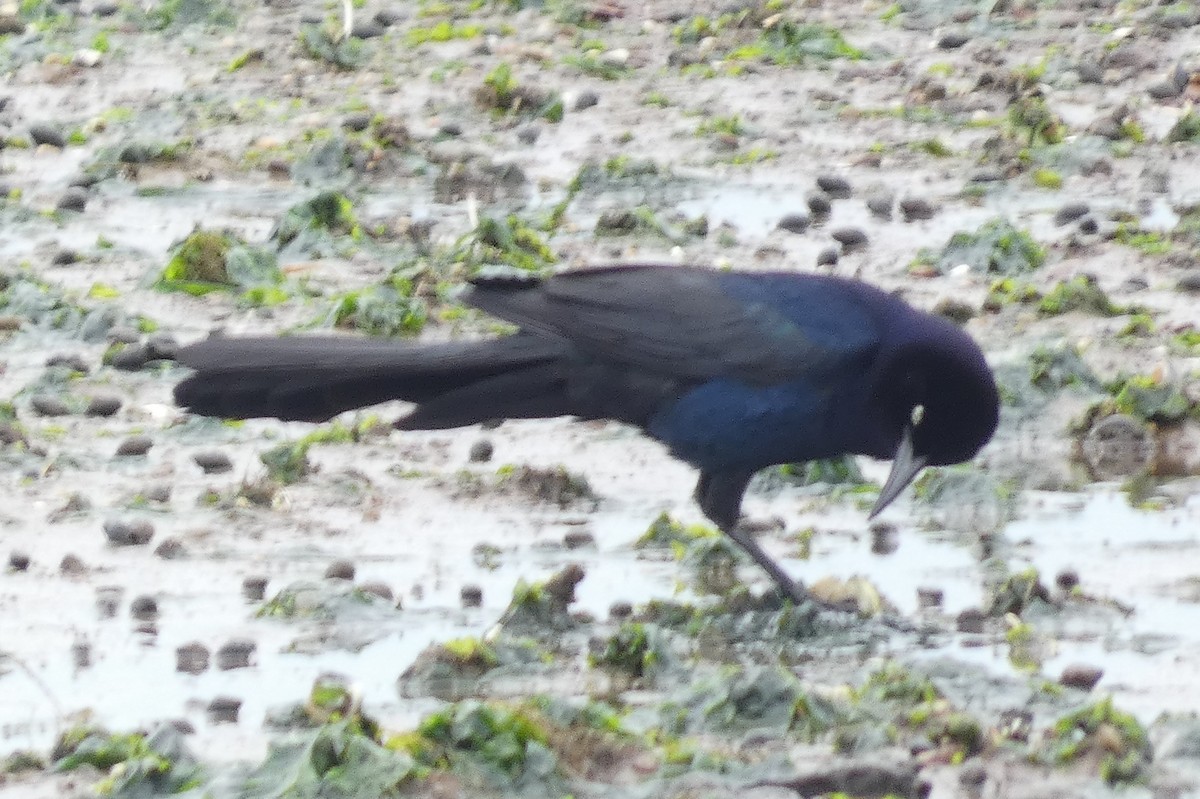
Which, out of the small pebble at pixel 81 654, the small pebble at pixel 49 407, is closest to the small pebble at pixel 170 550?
the small pebble at pixel 81 654

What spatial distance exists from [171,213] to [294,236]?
1002mm

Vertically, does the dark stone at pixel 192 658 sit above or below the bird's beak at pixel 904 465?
below

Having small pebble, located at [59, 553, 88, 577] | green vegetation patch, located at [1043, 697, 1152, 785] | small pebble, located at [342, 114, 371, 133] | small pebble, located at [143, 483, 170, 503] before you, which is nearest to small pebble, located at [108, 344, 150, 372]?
small pebble, located at [143, 483, 170, 503]

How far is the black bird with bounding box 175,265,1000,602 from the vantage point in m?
6.82

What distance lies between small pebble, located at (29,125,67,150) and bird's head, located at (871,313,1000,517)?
6785mm

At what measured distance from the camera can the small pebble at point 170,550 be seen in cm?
737

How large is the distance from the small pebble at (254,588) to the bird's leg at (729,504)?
1.22m

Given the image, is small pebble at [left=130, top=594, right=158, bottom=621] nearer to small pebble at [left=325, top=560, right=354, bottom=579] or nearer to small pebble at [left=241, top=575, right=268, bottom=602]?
small pebble at [left=241, top=575, right=268, bottom=602]

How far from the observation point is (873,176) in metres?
11.5

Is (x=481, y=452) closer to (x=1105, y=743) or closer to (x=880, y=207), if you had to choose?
(x=880, y=207)

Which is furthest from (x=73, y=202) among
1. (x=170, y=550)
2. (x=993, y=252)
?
(x=170, y=550)

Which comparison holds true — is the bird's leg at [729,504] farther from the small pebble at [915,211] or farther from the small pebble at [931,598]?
the small pebble at [915,211]

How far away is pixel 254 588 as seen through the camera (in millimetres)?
7039

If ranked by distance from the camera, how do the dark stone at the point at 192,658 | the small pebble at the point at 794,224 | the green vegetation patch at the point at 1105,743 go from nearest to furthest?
the green vegetation patch at the point at 1105,743, the dark stone at the point at 192,658, the small pebble at the point at 794,224
